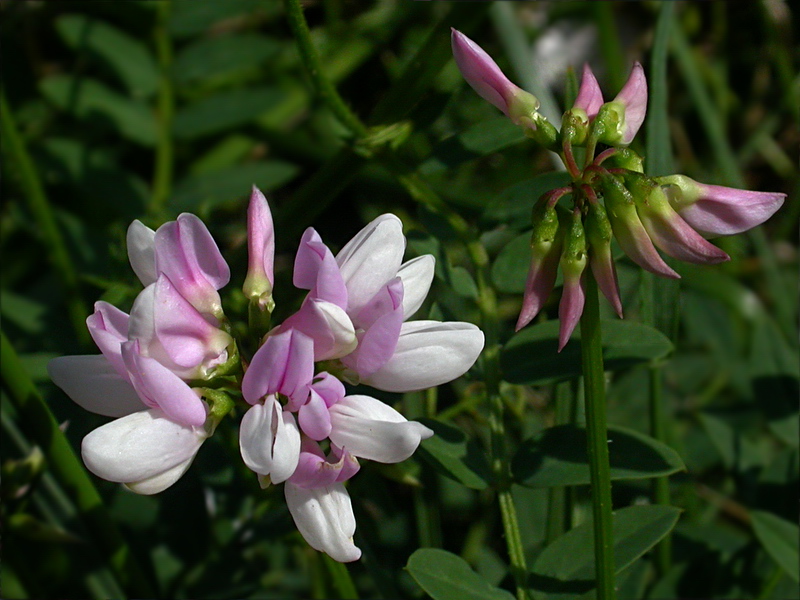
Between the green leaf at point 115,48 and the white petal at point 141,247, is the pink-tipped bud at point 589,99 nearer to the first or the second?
the white petal at point 141,247

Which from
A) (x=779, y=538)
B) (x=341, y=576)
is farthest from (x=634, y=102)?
(x=779, y=538)

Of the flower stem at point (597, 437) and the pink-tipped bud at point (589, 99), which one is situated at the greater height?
the pink-tipped bud at point (589, 99)

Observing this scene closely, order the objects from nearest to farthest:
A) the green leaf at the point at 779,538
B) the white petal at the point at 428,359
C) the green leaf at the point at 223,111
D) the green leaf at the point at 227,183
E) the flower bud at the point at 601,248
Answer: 1. the flower bud at the point at 601,248
2. the white petal at the point at 428,359
3. the green leaf at the point at 779,538
4. the green leaf at the point at 227,183
5. the green leaf at the point at 223,111

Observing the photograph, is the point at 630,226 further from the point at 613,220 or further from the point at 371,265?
the point at 371,265

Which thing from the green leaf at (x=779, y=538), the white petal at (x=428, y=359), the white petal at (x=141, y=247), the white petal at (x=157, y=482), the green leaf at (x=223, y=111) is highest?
the green leaf at (x=223, y=111)

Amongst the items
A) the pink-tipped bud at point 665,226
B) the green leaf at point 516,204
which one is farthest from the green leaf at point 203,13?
the pink-tipped bud at point 665,226

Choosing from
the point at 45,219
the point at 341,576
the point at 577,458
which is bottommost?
the point at 341,576
